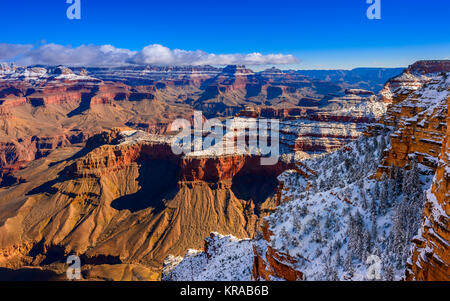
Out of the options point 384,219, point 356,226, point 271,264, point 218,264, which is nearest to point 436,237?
point 356,226

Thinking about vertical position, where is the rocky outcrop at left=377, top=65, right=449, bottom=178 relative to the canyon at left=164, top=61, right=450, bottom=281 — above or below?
above

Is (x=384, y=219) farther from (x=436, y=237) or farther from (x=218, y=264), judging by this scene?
(x=218, y=264)

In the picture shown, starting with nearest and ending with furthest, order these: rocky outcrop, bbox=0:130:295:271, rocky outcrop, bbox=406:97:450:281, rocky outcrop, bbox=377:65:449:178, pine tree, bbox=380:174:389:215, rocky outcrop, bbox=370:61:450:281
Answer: rocky outcrop, bbox=406:97:450:281
rocky outcrop, bbox=370:61:450:281
rocky outcrop, bbox=377:65:449:178
pine tree, bbox=380:174:389:215
rocky outcrop, bbox=0:130:295:271

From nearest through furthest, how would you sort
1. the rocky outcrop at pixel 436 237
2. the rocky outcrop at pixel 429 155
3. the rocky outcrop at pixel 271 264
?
the rocky outcrop at pixel 436 237
the rocky outcrop at pixel 429 155
the rocky outcrop at pixel 271 264

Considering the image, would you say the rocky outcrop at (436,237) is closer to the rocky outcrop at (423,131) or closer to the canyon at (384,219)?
the canyon at (384,219)

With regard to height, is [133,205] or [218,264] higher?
[218,264]

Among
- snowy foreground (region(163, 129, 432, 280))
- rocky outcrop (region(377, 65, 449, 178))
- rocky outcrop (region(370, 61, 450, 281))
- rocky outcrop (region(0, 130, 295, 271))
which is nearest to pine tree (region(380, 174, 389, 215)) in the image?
snowy foreground (region(163, 129, 432, 280))

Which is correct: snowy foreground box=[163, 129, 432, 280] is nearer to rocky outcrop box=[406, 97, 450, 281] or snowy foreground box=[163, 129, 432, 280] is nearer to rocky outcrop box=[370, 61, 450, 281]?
rocky outcrop box=[370, 61, 450, 281]

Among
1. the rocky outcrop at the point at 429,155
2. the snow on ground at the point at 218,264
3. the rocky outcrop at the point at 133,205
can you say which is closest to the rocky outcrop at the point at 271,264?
the snow on ground at the point at 218,264

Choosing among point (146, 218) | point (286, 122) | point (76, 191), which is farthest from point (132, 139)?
point (286, 122)

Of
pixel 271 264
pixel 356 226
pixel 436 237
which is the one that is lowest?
pixel 271 264

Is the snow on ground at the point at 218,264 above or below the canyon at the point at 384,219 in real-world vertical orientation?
below
